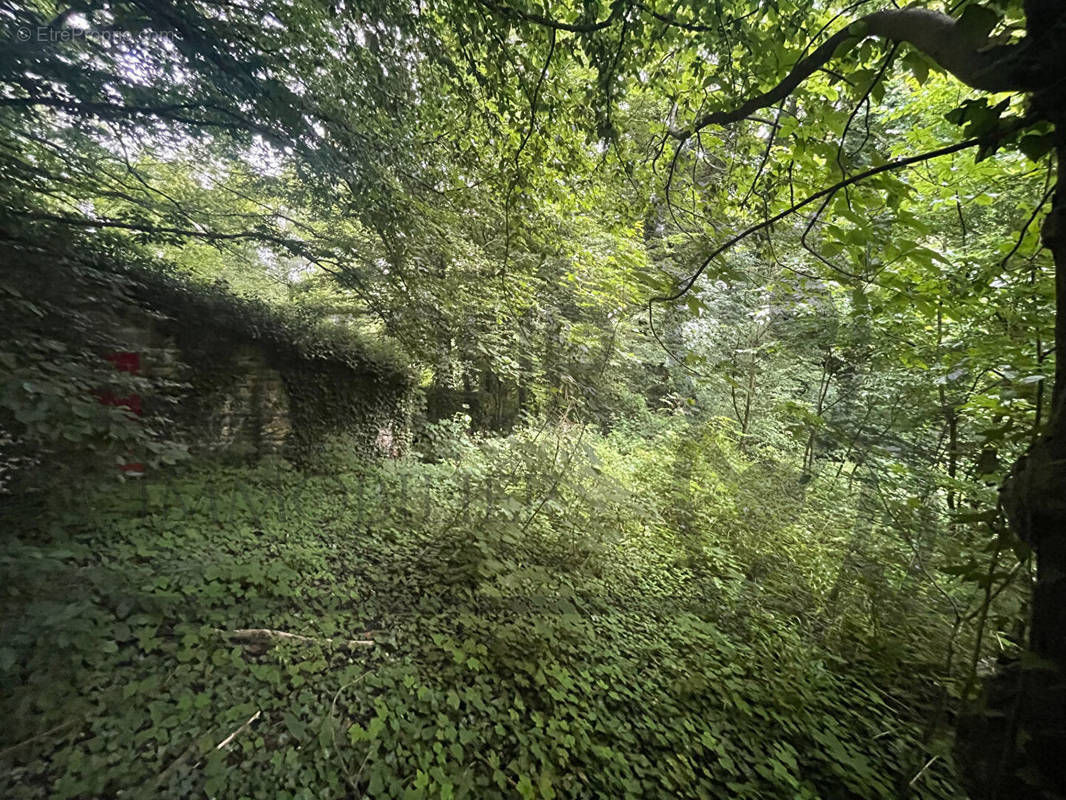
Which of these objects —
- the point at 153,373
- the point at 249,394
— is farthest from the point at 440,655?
the point at 249,394

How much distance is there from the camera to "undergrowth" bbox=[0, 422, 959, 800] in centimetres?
200

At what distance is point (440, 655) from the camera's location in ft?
8.96

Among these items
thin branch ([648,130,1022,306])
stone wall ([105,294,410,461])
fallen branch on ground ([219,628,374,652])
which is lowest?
→ fallen branch on ground ([219,628,374,652])

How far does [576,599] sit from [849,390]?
16.5ft

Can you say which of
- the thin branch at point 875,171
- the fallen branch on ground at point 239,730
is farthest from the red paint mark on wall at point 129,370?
the thin branch at point 875,171

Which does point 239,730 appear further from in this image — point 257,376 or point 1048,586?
point 257,376

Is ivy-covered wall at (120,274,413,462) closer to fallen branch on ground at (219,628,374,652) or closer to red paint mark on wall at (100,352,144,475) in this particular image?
red paint mark on wall at (100,352,144,475)

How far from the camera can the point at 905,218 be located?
162cm

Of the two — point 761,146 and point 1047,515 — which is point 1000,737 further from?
point 761,146

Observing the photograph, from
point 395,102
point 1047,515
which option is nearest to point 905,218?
point 1047,515

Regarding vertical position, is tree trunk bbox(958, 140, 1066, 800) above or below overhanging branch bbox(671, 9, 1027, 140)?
below

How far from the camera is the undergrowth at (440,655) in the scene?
2002 millimetres

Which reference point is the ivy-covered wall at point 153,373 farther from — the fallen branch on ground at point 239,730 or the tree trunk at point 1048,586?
the tree trunk at point 1048,586

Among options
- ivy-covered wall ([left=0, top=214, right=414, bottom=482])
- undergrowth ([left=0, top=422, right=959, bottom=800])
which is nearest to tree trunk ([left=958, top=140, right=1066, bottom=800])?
undergrowth ([left=0, top=422, right=959, bottom=800])
